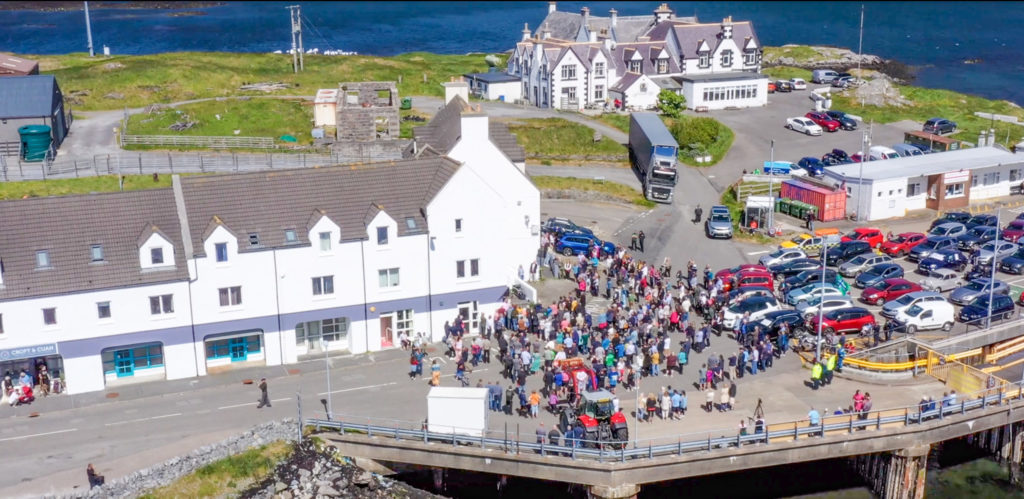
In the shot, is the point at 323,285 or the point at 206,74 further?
the point at 206,74

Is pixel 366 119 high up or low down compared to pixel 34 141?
up

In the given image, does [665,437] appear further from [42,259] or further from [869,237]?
[869,237]

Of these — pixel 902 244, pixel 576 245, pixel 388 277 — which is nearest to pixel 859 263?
pixel 902 244

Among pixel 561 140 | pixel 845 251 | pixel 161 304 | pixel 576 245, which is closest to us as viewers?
pixel 161 304

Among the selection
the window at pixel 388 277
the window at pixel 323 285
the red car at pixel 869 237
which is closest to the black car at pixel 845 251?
the red car at pixel 869 237

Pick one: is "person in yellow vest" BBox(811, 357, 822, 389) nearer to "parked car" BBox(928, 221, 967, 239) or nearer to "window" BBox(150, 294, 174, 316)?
"parked car" BBox(928, 221, 967, 239)

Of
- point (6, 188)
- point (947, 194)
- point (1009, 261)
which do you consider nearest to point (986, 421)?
point (1009, 261)

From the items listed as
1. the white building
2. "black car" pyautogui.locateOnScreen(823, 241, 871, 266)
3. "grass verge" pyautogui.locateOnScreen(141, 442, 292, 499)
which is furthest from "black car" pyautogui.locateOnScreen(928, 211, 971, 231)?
"grass verge" pyautogui.locateOnScreen(141, 442, 292, 499)
